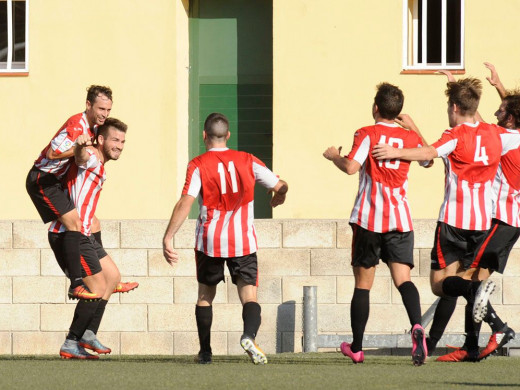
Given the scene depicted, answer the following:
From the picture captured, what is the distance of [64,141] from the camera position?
906 centimetres

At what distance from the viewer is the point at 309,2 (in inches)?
543

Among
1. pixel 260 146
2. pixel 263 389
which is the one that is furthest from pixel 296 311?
pixel 263 389

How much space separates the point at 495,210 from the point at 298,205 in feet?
16.4

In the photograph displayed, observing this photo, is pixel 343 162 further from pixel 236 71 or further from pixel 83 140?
pixel 236 71

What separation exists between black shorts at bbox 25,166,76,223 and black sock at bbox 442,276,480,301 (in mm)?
2859

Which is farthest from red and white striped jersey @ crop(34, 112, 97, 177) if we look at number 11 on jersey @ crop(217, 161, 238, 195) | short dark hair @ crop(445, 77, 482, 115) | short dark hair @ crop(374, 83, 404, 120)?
short dark hair @ crop(445, 77, 482, 115)

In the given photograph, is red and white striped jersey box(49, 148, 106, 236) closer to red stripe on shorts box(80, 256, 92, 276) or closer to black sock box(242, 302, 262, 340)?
red stripe on shorts box(80, 256, 92, 276)

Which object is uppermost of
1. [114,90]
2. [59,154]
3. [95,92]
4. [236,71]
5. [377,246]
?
[236,71]

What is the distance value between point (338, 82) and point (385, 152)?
5.52m

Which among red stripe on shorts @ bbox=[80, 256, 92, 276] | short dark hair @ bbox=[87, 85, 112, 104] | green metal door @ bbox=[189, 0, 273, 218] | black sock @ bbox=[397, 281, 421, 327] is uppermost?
green metal door @ bbox=[189, 0, 273, 218]

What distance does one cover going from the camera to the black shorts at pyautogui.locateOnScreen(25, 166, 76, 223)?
9250 millimetres

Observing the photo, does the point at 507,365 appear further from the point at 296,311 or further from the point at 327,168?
A: the point at 327,168

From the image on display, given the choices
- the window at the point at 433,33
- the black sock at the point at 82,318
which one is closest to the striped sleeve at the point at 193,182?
the black sock at the point at 82,318

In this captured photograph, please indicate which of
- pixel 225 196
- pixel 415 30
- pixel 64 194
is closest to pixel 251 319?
pixel 225 196
